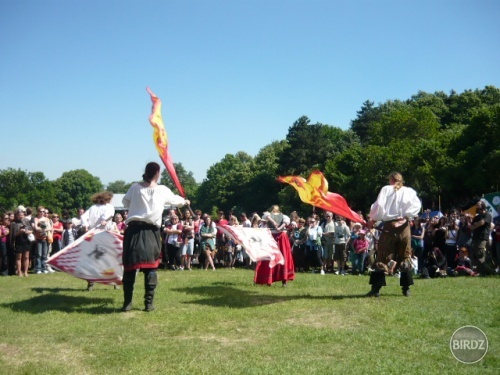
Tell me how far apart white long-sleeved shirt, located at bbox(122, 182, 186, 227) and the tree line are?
29.3 meters

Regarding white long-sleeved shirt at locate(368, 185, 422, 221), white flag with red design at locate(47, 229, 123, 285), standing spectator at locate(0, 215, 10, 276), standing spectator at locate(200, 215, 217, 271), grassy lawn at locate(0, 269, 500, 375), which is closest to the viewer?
grassy lawn at locate(0, 269, 500, 375)

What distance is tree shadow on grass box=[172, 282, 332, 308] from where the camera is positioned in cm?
910

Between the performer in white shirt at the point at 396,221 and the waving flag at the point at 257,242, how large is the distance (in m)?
2.31

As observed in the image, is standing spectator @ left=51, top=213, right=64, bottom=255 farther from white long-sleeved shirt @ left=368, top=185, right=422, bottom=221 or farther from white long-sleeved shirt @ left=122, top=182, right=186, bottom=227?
white long-sleeved shirt @ left=368, top=185, right=422, bottom=221

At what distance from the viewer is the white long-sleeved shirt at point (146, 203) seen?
8.60 m

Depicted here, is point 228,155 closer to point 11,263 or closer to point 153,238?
point 11,263

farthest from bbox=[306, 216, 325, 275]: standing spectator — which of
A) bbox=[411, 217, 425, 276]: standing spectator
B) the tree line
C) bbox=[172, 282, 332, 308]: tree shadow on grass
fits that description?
the tree line

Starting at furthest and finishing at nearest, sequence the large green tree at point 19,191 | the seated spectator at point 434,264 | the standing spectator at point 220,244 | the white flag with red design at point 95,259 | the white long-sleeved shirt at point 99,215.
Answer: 1. the large green tree at point 19,191
2. the standing spectator at point 220,244
3. the seated spectator at point 434,264
4. the white long-sleeved shirt at point 99,215
5. the white flag with red design at point 95,259

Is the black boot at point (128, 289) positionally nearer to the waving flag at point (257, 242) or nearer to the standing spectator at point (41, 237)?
the waving flag at point (257, 242)

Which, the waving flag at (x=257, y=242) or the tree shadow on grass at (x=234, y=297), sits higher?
the waving flag at (x=257, y=242)

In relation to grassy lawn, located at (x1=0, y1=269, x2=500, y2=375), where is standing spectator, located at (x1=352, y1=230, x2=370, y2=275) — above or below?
above

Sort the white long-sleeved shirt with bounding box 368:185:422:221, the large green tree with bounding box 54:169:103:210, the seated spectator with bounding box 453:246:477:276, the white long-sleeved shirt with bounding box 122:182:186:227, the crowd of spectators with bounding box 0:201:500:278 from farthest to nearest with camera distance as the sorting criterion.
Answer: the large green tree with bounding box 54:169:103:210
the crowd of spectators with bounding box 0:201:500:278
the seated spectator with bounding box 453:246:477:276
the white long-sleeved shirt with bounding box 368:185:422:221
the white long-sleeved shirt with bounding box 122:182:186:227

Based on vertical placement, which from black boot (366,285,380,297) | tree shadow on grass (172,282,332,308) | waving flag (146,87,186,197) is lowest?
tree shadow on grass (172,282,332,308)

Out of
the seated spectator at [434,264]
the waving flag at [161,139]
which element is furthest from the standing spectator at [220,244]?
the waving flag at [161,139]
